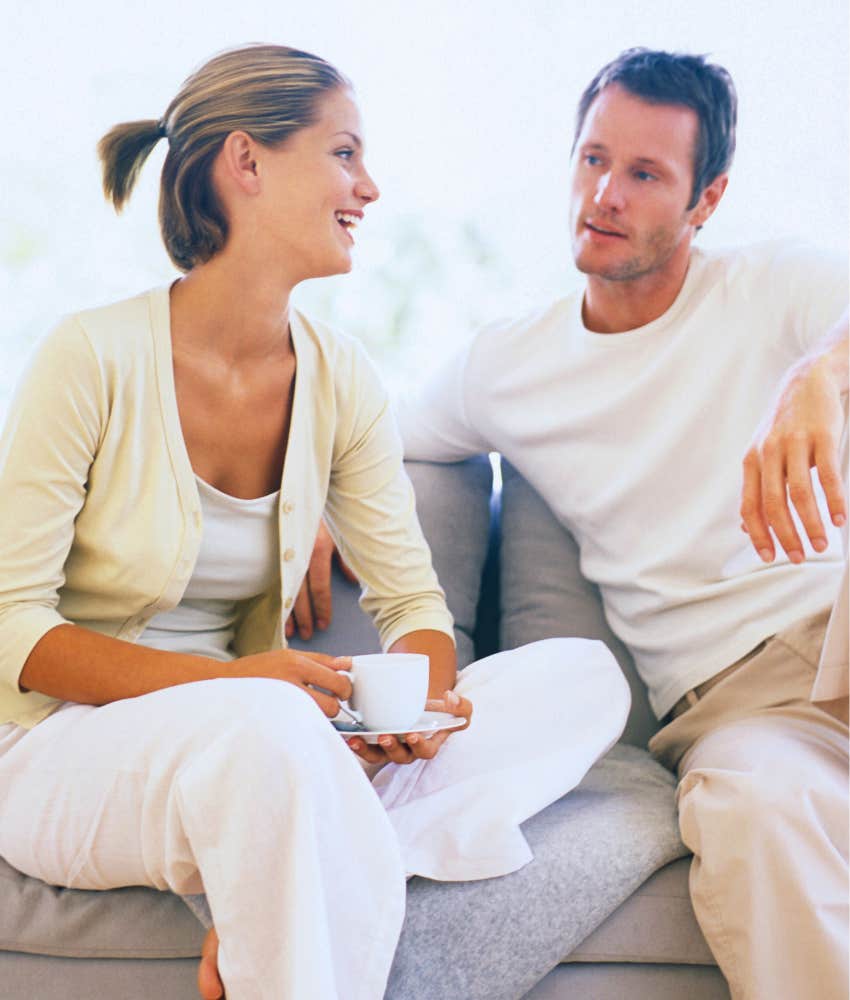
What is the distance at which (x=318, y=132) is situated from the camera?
1651 mm

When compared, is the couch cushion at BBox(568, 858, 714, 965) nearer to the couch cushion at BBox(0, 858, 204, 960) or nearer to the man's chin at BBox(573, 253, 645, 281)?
the couch cushion at BBox(0, 858, 204, 960)

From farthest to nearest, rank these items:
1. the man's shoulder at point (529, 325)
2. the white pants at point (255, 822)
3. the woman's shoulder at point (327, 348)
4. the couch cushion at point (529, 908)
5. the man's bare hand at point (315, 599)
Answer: the man's shoulder at point (529, 325)
the man's bare hand at point (315, 599)
the woman's shoulder at point (327, 348)
the couch cushion at point (529, 908)
the white pants at point (255, 822)

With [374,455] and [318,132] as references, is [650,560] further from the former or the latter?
[318,132]

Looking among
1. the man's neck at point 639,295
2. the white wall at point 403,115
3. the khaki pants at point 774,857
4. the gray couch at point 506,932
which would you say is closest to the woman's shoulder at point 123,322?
the gray couch at point 506,932

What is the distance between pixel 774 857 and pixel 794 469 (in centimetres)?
46

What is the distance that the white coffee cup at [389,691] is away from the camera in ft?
4.69

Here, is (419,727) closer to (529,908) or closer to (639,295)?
(529,908)

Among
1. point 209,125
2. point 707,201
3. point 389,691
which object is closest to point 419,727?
point 389,691

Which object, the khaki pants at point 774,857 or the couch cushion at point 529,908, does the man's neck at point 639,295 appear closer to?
the khaki pants at point 774,857

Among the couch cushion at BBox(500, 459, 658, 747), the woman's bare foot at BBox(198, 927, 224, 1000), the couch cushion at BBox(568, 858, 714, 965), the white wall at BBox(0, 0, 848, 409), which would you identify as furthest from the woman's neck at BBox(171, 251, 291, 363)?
the white wall at BBox(0, 0, 848, 409)

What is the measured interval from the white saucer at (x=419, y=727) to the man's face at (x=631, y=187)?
33.7 inches

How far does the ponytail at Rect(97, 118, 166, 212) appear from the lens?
1.69 m

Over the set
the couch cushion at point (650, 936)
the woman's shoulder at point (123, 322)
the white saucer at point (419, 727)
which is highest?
the woman's shoulder at point (123, 322)

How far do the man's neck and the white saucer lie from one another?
0.81 metres
